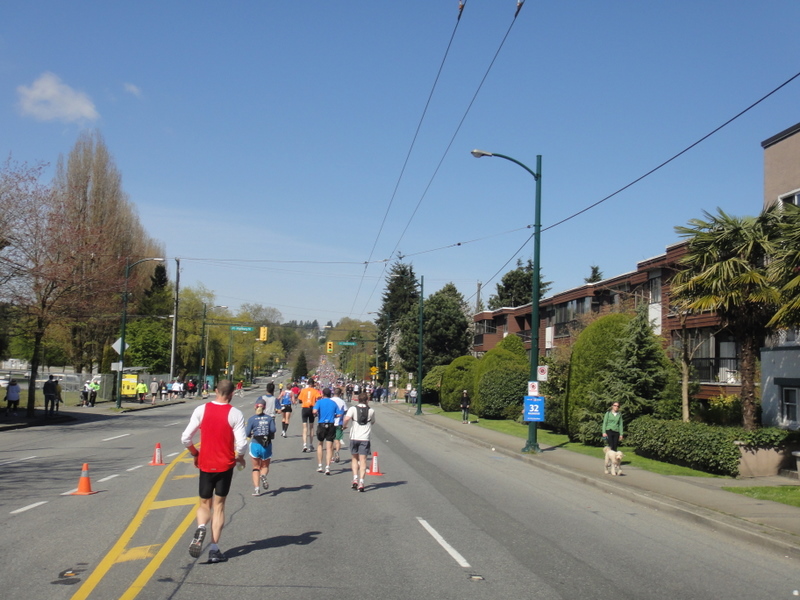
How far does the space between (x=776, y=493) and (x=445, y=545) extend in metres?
8.44

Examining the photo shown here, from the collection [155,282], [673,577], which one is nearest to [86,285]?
[673,577]

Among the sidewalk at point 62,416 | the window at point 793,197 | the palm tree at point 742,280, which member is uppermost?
the window at point 793,197

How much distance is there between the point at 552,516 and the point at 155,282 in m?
72.8

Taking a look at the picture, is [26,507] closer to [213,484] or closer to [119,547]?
[119,547]

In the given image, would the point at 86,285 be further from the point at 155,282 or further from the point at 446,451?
the point at 155,282

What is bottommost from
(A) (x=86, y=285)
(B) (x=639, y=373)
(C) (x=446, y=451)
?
(C) (x=446, y=451)

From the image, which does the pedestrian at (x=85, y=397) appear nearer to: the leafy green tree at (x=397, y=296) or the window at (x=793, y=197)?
the window at (x=793, y=197)

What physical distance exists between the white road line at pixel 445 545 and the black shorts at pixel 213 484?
259cm

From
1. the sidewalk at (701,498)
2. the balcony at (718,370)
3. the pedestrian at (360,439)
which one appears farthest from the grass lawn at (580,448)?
the pedestrian at (360,439)

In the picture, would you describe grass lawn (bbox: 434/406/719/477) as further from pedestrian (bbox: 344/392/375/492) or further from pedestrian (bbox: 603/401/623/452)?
pedestrian (bbox: 344/392/375/492)

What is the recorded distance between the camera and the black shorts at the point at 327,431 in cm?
1582

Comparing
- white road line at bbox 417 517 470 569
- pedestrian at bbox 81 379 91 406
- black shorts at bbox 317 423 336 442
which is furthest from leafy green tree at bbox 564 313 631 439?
pedestrian at bbox 81 379 91 406

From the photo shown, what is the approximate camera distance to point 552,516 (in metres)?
11.6

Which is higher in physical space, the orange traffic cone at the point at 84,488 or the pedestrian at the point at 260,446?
the pedestrian at the point at 260,446
